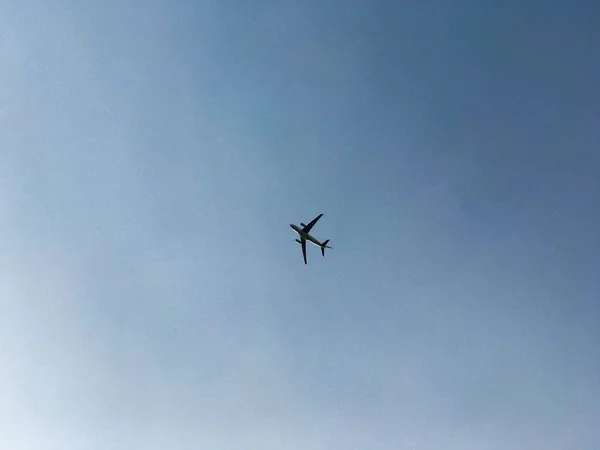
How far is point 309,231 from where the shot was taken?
124 metres
